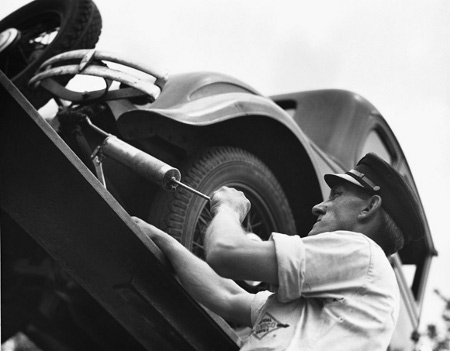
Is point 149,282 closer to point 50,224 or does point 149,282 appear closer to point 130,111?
point 50,224

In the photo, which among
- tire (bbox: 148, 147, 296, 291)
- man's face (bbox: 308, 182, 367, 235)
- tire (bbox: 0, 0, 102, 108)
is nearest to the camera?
man's face (bbox: 308, 182, 367, 235)

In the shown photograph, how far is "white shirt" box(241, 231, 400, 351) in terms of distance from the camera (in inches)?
93.7

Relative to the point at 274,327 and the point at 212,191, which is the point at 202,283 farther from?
the point at 212,191

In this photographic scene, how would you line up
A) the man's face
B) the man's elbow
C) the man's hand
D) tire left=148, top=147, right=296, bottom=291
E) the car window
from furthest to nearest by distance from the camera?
the car window, tire left=148, top=147, right=296, bottom=291, the man's face, the man's hand, the man's elbow

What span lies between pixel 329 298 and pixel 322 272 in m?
0.07

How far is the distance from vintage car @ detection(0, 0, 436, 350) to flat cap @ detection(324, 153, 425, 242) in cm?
75

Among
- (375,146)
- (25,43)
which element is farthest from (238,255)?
(375,146)

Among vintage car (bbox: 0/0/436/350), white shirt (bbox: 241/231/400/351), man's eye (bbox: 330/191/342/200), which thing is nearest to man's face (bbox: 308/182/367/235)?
man's eye (bbox: 330/191/342/200)

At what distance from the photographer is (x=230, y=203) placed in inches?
104

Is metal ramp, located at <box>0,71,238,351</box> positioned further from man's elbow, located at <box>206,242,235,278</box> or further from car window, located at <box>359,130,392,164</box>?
car window, located at <box>359,130,392,164</box>

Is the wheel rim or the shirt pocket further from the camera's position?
the wheel rim

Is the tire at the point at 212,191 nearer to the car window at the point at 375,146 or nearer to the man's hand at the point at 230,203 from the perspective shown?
the man's hand at the point at 230,203

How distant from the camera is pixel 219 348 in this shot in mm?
3080

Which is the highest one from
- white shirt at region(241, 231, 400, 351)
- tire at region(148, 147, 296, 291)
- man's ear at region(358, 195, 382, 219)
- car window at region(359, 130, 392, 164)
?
man's ear at region(358, 195, 382, 219)
